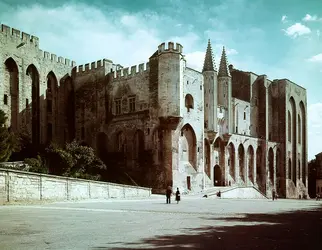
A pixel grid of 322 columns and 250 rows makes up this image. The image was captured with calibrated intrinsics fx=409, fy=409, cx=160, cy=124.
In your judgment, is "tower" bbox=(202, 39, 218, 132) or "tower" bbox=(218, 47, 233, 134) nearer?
"tower" bbox=(202, 39, 218, 132)

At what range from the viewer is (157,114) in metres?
36.0

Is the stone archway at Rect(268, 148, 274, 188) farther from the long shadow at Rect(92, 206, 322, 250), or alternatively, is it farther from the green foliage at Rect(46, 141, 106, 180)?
the long shadow at Rect(92, 206, 322, 250)

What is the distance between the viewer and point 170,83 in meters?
35.4

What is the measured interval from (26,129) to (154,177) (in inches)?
485

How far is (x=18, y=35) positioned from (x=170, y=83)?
1435 centimetres

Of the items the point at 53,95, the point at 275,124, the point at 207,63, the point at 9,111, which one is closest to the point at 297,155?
the point at 275,124

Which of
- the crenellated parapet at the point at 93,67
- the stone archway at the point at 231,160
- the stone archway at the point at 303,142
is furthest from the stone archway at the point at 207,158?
the stone archway at the point at 303,142

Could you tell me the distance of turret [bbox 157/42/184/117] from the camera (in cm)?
3534

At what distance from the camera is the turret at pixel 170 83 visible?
35.3m

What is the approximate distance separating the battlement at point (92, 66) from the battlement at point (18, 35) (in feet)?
17.8

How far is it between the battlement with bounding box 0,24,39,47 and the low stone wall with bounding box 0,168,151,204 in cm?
1795

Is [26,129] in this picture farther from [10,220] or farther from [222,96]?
[10,220]

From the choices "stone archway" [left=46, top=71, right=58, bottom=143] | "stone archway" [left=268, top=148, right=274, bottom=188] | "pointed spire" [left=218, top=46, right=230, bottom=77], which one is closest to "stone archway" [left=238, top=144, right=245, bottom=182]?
"stone archway" [left=268, top=148, right=274, bottom=188]

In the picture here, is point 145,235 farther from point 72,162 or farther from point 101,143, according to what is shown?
point 101,143
